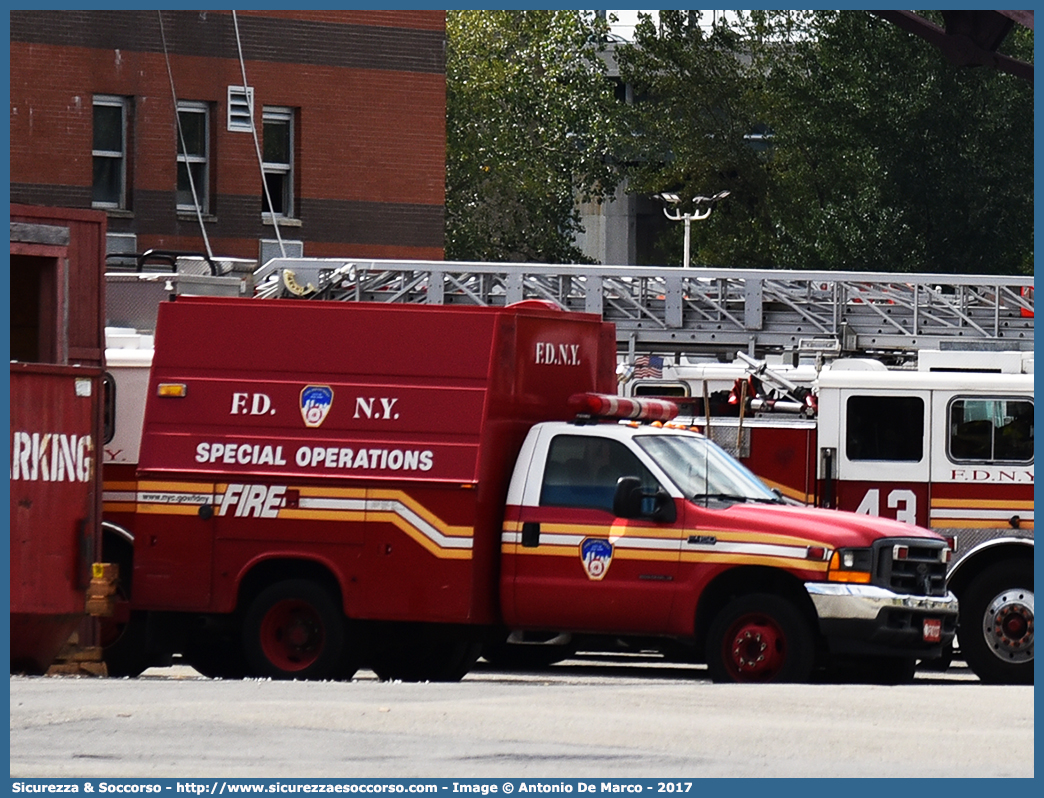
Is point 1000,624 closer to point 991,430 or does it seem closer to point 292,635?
point 991,430

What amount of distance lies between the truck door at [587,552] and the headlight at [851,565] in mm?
1087

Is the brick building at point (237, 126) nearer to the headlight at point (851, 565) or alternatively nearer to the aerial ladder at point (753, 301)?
the aerial ladder at point (753, 301)

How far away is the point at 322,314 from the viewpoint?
1409 cm

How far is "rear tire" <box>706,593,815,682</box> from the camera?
13297mm

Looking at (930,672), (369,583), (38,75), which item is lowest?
(930,672)

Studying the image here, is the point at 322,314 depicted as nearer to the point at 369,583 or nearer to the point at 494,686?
the point at 369,583

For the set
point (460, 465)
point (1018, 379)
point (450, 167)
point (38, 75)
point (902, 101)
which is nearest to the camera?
point (460, 465)

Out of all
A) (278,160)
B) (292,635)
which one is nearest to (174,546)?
(292,635)

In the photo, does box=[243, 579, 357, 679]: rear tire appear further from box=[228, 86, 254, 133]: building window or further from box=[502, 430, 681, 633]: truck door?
box=[228, 86, 254, 133]: building window

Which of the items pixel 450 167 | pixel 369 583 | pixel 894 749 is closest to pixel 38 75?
pixel 369 583

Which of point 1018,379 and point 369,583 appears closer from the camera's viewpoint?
point 369,583

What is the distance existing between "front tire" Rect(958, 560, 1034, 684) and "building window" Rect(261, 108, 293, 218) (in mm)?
17179

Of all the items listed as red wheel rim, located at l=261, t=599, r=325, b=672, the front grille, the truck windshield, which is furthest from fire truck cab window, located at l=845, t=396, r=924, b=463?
red wheel rim, located at l=261, t=599, r=325, b=672

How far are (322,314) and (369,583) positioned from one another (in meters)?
1.98
